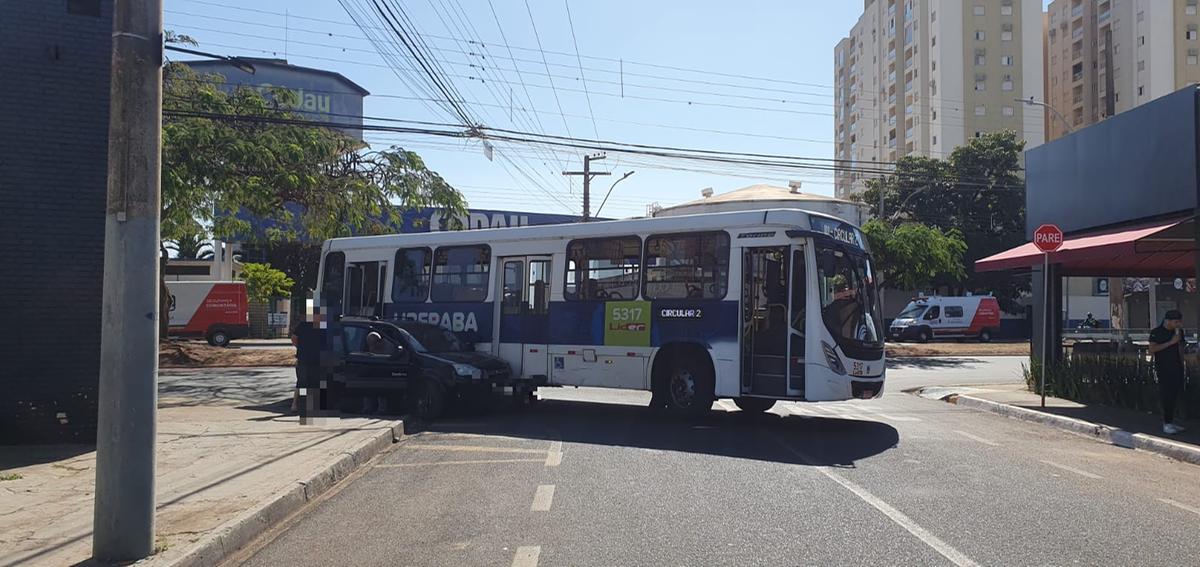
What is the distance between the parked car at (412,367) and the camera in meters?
12.9

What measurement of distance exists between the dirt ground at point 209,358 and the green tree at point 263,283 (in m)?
13.5

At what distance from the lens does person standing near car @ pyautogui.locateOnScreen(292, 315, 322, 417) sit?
1321cm

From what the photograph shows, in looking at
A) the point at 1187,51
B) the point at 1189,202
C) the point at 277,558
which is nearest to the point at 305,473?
the point at 277,558

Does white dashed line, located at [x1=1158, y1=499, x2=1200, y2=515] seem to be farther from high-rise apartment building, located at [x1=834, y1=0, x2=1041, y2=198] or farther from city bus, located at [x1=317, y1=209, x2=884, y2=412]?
high-rise apartment building, located at [x1=834, y1=0, x2=1041, y2=198]

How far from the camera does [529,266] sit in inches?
573

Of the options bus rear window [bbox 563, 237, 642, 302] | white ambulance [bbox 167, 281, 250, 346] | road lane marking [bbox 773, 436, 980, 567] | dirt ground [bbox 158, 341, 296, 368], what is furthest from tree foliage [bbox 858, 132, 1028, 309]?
road lane marking [bbox 773, 436, 980, 567]

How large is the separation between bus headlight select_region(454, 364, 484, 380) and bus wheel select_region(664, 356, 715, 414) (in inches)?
108

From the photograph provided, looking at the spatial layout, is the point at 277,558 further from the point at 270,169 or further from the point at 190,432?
the point at 270,169

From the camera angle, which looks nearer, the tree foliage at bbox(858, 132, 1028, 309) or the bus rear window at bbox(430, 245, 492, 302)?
the bus rear window at bbox(430, 245, 492, 302)

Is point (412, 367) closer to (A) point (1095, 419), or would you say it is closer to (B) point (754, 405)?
(B) point (754, 405)

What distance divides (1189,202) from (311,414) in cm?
1324

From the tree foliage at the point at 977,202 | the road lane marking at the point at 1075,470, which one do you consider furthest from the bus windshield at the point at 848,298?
the tree foliage at the point at 977,202

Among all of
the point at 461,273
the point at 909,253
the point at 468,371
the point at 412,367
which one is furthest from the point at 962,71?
the point at 412,367

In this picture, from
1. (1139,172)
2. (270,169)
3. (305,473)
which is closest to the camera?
(305,473)
